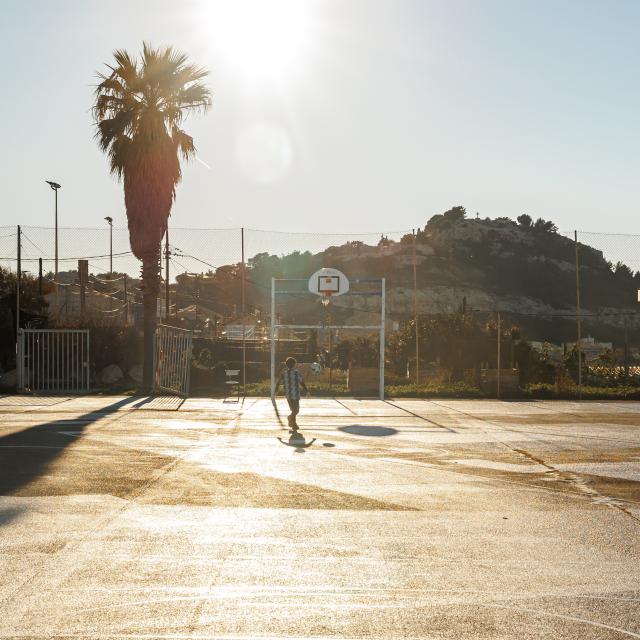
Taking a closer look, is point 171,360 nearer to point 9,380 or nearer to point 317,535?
point 9,380

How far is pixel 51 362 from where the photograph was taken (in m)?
28.7

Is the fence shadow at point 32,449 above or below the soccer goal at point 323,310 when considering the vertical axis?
below

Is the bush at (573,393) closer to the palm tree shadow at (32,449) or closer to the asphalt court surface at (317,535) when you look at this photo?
the asphalt court surface at (317,535)

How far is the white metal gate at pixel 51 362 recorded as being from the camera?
2770 centimetres

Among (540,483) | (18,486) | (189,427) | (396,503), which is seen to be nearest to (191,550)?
(396,503)

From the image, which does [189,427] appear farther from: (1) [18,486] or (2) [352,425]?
(1) [18,486]

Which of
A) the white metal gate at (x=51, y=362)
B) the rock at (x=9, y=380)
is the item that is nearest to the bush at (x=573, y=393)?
the white metal gate at (x=51, y=362)

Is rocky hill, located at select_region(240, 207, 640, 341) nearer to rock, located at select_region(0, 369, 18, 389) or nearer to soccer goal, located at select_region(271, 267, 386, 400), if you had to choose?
soccer goal, located at select_region(271, 267, 386, 400)

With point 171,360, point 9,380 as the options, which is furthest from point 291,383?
point 9,380

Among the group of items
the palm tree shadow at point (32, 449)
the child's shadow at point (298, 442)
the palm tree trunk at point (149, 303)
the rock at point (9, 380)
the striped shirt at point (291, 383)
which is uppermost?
the palm tree trunk at point (149, 303)

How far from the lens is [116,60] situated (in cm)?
2811

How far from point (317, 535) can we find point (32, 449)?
7377 mm

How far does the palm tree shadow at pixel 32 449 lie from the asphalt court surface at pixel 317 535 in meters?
0.05

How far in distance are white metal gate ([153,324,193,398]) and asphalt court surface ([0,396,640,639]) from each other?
35.0 ft
